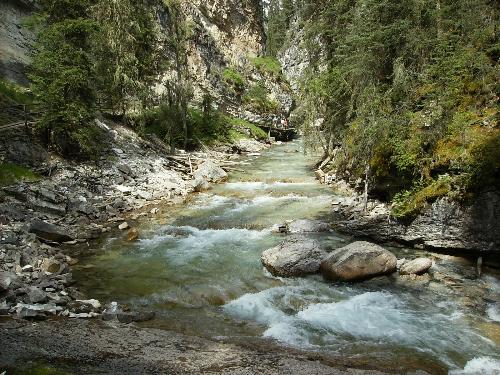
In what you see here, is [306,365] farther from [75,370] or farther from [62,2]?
[62,2]

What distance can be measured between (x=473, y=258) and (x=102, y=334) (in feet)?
33.1

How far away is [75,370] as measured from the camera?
6.04 metres

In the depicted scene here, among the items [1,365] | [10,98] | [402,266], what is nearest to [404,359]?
[402,266]

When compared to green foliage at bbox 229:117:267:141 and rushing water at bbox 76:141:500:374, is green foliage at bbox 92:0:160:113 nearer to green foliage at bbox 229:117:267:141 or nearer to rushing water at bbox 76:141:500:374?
green foliage at bbox 229:117:267:141

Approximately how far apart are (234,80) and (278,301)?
45.1 m

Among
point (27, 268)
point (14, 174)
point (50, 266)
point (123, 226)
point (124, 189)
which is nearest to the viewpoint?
point (27, 268)

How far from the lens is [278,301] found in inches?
381

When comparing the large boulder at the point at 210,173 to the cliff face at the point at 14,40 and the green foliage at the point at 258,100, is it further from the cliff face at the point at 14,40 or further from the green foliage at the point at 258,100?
the green foliage at the point at 258,100

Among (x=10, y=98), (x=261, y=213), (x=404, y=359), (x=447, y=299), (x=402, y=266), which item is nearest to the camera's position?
(x=404, y=359)

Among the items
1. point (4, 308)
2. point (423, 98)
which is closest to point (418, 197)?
point (423, 98)

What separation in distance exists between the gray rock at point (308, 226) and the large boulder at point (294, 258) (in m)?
2.76

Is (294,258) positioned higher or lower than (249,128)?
lower

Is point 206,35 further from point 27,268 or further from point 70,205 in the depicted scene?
point 27,268

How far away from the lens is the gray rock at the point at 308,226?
14.6 m
